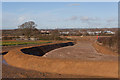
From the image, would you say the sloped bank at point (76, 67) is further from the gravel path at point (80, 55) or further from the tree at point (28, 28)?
the tree at point (28, 28)

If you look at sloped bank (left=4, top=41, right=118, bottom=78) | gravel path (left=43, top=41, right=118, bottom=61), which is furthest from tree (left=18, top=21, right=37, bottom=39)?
sloped bank (left=4, top=41, right=118, bottom=78)

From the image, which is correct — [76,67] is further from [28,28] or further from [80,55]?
[28,28]

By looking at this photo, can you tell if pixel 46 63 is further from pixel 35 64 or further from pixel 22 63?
pixel 22 63

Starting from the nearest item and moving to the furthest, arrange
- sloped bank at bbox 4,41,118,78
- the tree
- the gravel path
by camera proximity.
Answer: sloped bank at bbox 4,41,118,78 → the gravel path → the tree

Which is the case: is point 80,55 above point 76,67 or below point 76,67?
below

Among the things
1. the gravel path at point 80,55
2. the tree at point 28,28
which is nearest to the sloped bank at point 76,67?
the gravel path at point 80,55

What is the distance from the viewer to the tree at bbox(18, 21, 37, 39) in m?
82.1

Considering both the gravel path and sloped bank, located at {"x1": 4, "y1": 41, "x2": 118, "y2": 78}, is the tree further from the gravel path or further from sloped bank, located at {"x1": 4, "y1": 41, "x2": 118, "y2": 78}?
sloped bank, located at {"x1": 4, "y1": 41, "x2": 118, "y2": 78}

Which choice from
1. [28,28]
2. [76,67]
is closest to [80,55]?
[76,67]

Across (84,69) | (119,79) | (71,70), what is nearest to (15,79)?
(71,70)

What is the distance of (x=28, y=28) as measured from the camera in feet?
278

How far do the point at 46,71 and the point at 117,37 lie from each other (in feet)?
35.9

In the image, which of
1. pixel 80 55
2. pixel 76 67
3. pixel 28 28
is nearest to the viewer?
pixel 76 67

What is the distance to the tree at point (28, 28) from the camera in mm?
82062
